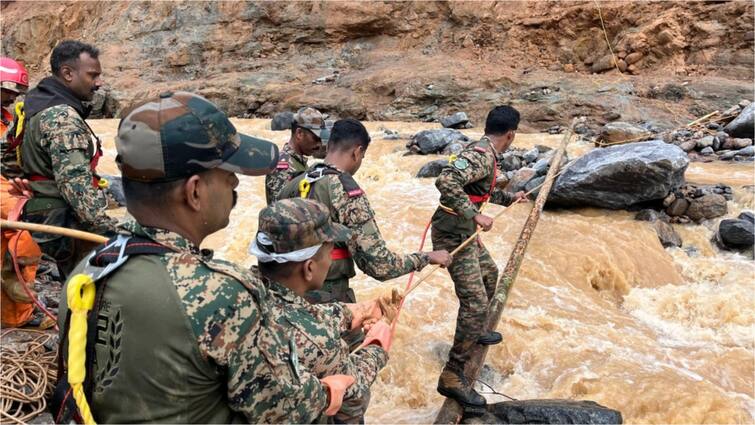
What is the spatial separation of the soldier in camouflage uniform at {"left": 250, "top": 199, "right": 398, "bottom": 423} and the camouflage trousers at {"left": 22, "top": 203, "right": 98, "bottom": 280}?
1995 mm

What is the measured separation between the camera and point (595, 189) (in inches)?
336

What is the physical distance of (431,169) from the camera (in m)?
11.0

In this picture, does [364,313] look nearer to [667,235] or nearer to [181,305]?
[181,305]

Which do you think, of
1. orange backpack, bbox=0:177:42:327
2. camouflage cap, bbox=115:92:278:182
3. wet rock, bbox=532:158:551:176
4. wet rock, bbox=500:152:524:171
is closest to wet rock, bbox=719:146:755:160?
wet rock, bbox=532:158:551:176

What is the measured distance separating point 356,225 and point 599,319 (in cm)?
434

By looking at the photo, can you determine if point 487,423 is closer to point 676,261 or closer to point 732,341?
point 732,341

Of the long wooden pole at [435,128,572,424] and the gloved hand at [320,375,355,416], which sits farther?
the long wooden pole at [435,128,572,424]

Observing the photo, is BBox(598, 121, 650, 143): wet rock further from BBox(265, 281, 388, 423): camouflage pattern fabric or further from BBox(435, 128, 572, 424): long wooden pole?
BBox(265, 281, 388, 423): camouflage pattern fabric

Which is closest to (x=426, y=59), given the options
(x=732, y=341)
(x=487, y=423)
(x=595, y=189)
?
(x=595, y=189)

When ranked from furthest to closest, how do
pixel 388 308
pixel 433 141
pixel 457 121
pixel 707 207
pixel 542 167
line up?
1. pixel 457 121
2. pixel 433 141
3. pixel 542 167
4. pixel 707 207
5. pixel 388 308

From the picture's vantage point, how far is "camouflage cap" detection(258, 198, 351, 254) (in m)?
2.07

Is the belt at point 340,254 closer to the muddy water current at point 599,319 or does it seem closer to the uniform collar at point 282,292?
the uniform collar at point 282,292

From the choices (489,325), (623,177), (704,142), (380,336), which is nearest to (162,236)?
(380,336)

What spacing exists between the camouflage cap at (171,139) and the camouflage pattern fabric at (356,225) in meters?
1.53
